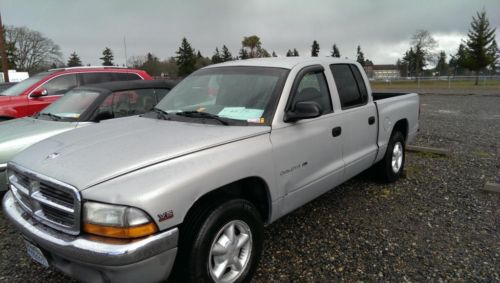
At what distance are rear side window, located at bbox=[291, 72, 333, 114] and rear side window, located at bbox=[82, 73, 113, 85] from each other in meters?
5.67

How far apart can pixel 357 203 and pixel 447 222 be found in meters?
1.00

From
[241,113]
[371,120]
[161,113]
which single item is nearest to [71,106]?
[161,113]

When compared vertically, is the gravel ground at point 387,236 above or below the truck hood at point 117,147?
below

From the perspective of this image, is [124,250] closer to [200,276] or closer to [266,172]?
[200,276]

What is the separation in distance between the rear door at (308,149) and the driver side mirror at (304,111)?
9cm

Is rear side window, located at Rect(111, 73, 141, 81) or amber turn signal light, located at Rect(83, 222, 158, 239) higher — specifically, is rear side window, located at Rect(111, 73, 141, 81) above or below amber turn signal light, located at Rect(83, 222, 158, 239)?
above

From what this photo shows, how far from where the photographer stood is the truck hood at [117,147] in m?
2.16

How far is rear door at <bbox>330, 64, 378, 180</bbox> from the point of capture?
149 inches

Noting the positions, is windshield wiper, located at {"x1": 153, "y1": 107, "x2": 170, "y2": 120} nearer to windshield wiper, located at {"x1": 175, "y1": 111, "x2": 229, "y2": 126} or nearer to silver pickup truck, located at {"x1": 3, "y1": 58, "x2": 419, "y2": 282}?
silver pickup truck, located at {"x1": 3, "y1": 58, "x2": 419, "y2": 282}

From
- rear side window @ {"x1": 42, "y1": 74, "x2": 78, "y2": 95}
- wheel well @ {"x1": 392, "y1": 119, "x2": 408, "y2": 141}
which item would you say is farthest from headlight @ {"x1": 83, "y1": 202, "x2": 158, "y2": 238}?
rear side window @ {"x1": 42, "y1": 74, "x2": 78, "y2": 95}

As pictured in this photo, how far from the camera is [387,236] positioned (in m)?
3.52

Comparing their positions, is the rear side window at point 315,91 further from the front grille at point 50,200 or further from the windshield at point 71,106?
the windshield at point 71,106

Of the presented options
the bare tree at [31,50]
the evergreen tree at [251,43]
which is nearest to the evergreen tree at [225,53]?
the evergreen tree at [251,43]

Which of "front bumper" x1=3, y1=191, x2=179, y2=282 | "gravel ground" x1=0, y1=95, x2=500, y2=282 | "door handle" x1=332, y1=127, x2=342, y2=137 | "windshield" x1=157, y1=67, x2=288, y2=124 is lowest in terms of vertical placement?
"gravel ground" x1=0, y1=95, x2=500, y2=282
